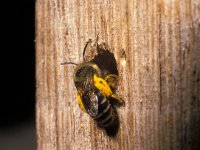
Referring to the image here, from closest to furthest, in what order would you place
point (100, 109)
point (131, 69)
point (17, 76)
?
1. point (131, 69)
2. point (100, 109)
3. point (17, 76)

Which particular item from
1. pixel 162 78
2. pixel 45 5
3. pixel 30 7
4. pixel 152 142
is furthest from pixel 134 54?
pixel 30 7

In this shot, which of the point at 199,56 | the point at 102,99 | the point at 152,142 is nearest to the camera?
the point at 199,56

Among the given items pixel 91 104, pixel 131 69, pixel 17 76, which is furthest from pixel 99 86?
pixel 17 76

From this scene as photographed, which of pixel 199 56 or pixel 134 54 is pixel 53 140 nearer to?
pixel 134 54

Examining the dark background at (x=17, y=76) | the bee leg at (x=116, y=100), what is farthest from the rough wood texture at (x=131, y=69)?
the dark background at (x=17, y=76)

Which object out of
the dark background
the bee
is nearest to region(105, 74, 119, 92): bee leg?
the bee

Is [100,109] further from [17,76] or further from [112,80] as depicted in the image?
[17,76]

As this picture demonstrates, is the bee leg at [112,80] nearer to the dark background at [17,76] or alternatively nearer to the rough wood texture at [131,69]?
the rough wood texture at [131,69]
